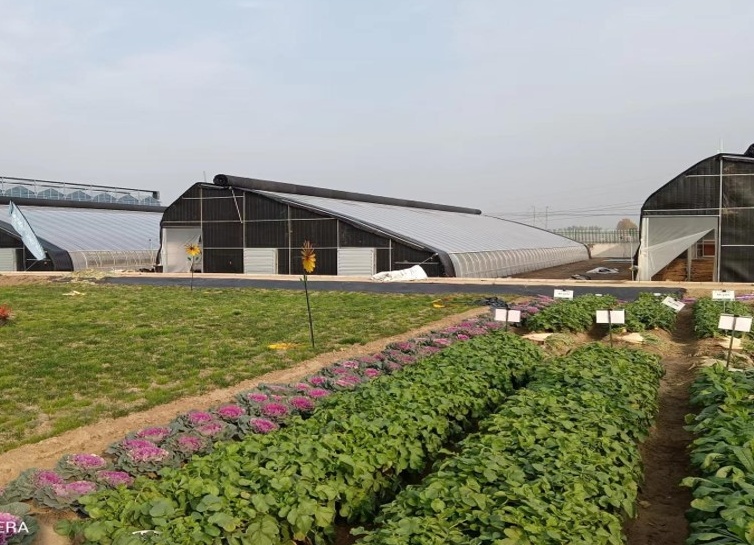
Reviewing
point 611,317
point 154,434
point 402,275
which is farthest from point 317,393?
point 402,275

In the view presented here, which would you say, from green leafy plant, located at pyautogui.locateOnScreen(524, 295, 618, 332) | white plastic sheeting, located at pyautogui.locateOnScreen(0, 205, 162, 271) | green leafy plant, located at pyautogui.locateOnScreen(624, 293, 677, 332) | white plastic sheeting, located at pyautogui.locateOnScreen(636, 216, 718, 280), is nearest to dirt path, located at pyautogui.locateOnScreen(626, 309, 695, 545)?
green leafy plant, located at pyautogui.locateOnScreen(624, 293, 677, 332)

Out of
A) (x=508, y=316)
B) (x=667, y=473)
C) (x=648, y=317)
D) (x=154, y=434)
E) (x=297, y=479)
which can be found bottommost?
(x=667, y=473)

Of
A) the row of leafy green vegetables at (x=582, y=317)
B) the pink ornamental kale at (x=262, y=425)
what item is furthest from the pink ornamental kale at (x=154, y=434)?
the row of leafy green vegetables at (x=582, y=317)

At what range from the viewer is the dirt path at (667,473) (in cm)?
516

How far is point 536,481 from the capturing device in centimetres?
458

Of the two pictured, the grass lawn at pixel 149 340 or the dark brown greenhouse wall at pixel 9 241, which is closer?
the grass lawn at pixel 149 340

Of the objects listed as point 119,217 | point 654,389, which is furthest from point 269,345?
point 119,217

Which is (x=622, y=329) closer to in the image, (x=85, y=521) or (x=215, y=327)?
(x=215, y=327)

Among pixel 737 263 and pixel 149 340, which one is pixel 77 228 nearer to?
pixel 149 340

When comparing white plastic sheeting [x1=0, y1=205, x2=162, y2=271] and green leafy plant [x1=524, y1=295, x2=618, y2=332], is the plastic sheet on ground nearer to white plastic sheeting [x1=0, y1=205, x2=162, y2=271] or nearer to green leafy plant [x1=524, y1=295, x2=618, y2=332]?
green leafy plant [x1=524, y1=295, x2=618, y2=332]

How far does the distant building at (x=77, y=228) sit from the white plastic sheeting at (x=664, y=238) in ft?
96.5

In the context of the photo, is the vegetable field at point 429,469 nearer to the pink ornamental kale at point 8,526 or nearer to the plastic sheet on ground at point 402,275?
the pink ornamental kale at point 8,526

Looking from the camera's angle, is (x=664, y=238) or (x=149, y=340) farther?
(x=664, y=238)

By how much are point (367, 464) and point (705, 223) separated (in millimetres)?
26552
